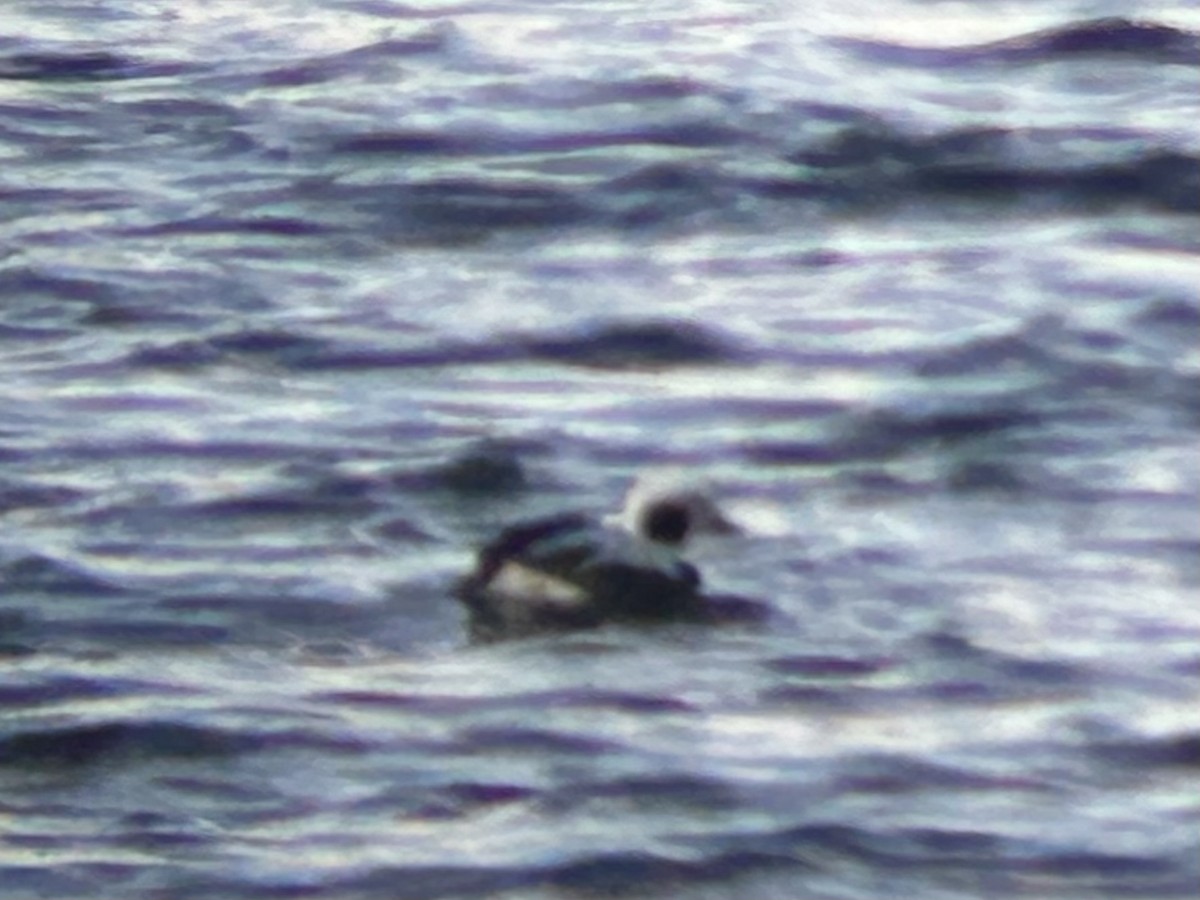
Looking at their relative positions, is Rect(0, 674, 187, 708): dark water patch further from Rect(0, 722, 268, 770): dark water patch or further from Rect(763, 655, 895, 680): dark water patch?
Rect(763, 655, 895, 680): dark water patch

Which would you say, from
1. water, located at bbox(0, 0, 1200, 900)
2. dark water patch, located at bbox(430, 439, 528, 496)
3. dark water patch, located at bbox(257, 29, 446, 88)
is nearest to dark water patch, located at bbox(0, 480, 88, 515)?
water, located at bbox(0, 0, 1200, 900)

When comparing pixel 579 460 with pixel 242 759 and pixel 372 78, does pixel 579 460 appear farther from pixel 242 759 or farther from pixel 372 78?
pixel 372 78

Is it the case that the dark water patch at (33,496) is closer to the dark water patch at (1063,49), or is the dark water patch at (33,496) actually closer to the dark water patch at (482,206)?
the dark water patch at (482,206)

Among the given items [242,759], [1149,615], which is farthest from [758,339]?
[242,759]

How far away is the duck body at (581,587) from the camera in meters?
7.63

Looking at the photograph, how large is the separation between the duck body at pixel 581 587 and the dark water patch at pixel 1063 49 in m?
4.28

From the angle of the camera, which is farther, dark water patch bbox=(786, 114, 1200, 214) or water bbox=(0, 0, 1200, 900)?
dark water patch bbox=(786, 114, 1200, 214)

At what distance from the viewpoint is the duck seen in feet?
25.1

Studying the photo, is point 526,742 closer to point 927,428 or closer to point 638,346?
point 927,428

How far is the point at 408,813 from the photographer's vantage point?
671 cm

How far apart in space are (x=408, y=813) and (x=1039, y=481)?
7.45ft

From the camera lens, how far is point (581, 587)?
7727 millimetres

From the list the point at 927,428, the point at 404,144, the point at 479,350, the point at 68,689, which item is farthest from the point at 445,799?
the point at 404,144

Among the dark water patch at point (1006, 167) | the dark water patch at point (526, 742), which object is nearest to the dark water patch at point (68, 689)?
the dark water patch at point (526, 742)
